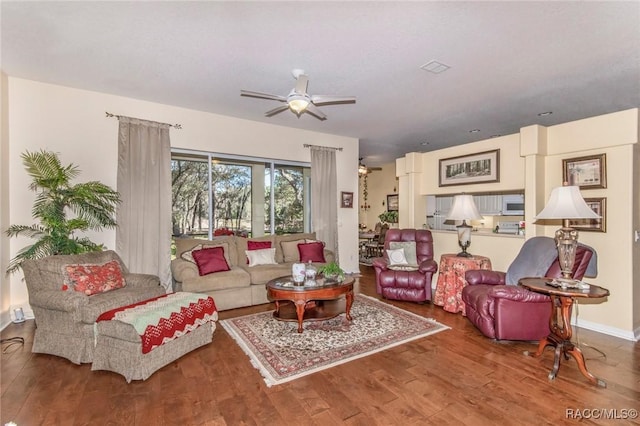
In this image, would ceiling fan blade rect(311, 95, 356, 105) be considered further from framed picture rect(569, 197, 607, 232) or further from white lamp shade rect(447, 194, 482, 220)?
framed picture rect(569, 197, 607, 232)

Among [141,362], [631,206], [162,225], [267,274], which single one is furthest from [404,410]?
[162,225]

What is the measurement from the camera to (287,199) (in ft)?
19.7

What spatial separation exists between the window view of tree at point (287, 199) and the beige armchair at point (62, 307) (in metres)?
3.07

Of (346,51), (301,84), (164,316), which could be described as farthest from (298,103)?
(164,316)

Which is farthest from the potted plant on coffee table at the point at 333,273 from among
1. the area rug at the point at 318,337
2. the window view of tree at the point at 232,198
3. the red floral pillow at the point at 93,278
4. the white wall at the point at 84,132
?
the white wall at the point at 84,132

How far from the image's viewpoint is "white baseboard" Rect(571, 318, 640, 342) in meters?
3.24

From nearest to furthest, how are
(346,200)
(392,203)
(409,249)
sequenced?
1. (409,249)
2. (346,200)
3. (392,203)

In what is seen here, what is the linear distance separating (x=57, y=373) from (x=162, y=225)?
7.52 ft

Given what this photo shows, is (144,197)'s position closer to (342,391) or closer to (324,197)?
(324,197)

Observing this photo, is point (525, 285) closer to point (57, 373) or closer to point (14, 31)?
point (57, 373)

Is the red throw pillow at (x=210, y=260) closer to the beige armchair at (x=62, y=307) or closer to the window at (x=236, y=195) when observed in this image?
the window at (x=236, y=195)

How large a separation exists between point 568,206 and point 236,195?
4638 millimetres

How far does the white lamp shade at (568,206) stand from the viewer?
264 cm

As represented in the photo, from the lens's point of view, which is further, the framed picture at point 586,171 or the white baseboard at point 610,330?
the framed picture at point 586,171
